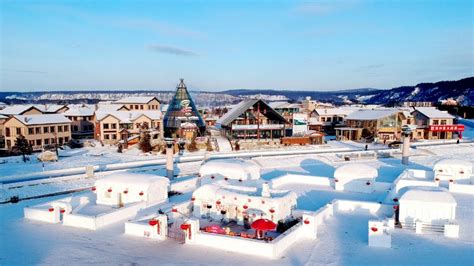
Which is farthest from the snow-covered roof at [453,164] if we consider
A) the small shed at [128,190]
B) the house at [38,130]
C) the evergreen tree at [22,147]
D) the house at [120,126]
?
the house at [38,130]

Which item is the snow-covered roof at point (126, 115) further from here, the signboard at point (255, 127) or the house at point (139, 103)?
the signboard at point (255, 127)

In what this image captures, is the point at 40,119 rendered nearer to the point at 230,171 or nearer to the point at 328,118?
the point at 230,171

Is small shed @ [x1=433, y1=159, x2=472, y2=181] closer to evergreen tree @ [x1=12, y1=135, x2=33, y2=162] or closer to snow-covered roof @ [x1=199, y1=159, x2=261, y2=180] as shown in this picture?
snow-covered roof @ [x1=199, y1=159, x2=261, y2=180]

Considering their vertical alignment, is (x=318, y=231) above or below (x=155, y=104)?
below

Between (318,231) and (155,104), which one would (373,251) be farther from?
(155,104)

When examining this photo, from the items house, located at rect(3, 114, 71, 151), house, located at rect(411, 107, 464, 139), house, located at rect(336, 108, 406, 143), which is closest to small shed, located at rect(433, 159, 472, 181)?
house, located at rect(336, 108, 406, 143)

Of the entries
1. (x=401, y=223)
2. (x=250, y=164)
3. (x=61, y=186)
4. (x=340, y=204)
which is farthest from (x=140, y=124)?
(x=401, y=223)
